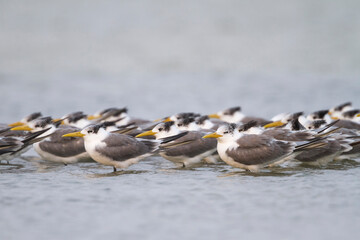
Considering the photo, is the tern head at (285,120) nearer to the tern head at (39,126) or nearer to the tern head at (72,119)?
the tern head at (72,119)

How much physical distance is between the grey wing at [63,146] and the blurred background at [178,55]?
19.8 ft

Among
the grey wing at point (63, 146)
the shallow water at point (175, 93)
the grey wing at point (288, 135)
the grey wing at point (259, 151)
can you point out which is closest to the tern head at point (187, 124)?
the shallow water at point (175, 93)

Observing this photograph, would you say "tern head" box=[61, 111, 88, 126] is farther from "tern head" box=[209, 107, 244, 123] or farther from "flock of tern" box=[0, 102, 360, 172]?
"tern head" box=[209, 107, 244, 123]

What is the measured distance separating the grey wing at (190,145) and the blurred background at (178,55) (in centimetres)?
624

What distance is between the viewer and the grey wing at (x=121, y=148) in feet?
30.2

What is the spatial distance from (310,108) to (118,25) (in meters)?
9.81

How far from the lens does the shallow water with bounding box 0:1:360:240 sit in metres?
6.57

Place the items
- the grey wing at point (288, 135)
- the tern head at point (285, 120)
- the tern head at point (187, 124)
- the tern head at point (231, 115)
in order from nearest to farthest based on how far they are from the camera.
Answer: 1. the grey wing at point (288, 135)
2. the tern head at point (187, 124)
3. the tern head at point (285, 120)
4. the tern head at point (231, 115)

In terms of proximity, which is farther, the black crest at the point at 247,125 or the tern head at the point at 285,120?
the tern head at the point at 285,120

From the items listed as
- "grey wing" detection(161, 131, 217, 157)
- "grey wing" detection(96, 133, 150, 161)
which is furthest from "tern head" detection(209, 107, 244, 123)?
"grey wing" detection(96, 133, 150, 161)

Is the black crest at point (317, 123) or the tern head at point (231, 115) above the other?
the tern head at point (231, 115)

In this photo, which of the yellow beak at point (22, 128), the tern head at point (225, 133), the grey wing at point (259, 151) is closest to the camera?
the grey wing at point (259, 151)

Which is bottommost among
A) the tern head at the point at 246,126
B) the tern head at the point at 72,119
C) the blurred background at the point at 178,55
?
the tern head at the point at 246,126

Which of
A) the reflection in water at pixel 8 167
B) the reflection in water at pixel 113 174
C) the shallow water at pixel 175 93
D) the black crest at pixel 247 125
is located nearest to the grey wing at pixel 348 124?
the shallow water at pixel 175 93
